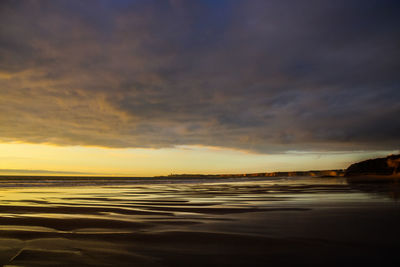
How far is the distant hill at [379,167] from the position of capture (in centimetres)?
4094

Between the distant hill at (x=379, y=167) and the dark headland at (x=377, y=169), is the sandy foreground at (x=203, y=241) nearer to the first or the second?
the dark headland at (x=377, y=169)

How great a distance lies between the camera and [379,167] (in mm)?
47219

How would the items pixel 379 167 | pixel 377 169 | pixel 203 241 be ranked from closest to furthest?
pixel 203 241 < pixel 379 167 < pixel 377 169

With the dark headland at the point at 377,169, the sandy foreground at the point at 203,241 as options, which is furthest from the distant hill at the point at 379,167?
the sandy foreground at the point at 203,241

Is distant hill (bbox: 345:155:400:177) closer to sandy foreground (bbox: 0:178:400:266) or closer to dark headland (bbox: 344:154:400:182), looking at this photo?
dark headland (bbox: 344:154:400:182)

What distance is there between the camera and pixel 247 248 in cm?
347

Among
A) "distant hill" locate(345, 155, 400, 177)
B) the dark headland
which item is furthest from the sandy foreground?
"distant hill" locate(345, 155, 400, 177)

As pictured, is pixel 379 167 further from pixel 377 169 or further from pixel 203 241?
pixel 203 241

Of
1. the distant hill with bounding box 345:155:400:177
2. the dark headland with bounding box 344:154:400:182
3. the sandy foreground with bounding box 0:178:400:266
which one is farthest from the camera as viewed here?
the distant hill with bounding box 345:155:400:177

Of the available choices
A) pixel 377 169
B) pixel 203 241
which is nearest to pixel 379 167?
pixel 377 169

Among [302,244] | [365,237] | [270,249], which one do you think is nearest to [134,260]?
[270,249]

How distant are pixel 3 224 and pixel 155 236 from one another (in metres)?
3.32

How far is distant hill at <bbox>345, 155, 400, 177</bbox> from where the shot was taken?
4094 cm

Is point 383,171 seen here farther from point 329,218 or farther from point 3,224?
point 3,224
